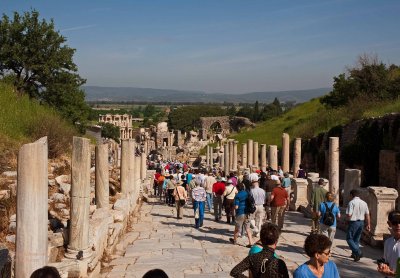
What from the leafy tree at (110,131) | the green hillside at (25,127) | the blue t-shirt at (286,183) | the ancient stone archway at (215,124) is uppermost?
the green hillside at (25,127)

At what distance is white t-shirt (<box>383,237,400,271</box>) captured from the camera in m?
6.04

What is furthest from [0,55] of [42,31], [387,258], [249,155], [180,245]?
[387,258]

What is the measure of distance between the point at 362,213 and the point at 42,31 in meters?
28.8

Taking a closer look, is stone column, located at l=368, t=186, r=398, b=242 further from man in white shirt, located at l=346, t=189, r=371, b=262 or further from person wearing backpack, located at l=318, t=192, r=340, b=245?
person wearing backpack, located at l=318, t=192, r=340, b=245

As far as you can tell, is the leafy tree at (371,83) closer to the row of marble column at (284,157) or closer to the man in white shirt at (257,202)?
the row of marble column at (284,157)

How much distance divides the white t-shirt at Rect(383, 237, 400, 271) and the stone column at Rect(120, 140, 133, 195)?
12178 mm

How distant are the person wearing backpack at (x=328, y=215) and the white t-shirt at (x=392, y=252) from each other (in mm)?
4374

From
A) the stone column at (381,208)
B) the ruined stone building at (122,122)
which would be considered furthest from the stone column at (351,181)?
the ruined stone building at (122,122)

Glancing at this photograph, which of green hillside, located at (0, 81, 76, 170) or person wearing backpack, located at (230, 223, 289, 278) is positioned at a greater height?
green hillside, located at (0, 81, 76, 170)

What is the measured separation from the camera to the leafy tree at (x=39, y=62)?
32.4m

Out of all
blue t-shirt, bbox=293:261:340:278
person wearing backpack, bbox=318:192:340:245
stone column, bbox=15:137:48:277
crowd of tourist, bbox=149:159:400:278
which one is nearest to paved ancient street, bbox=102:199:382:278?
crowd of tourist, bbox=149:159:400:278

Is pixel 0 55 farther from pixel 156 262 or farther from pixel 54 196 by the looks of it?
pixel 156 262

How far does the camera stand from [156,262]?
10.3 meters

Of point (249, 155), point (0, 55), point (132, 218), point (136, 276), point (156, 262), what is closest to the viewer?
point (136, 276)
